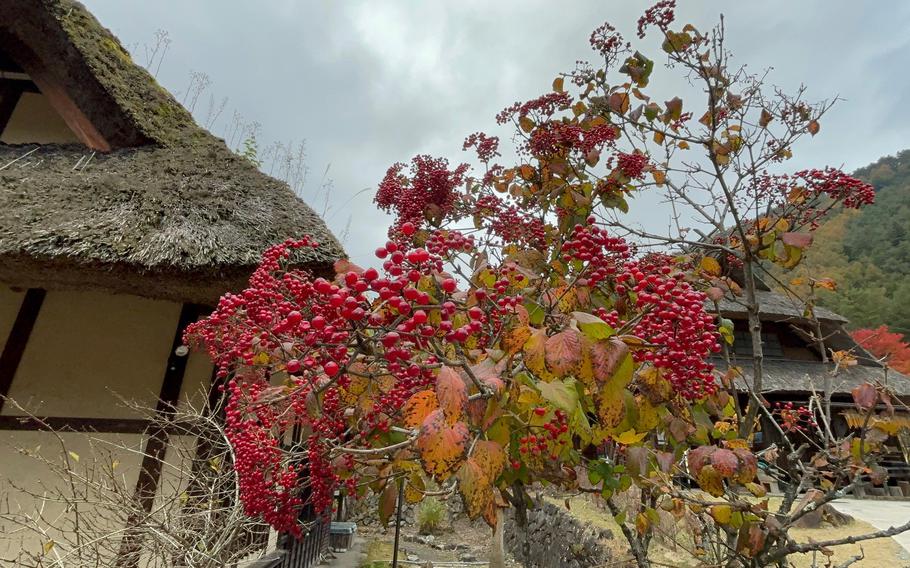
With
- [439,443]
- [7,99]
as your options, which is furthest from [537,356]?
[7,99]

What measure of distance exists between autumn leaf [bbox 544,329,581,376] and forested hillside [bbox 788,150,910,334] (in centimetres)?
2341

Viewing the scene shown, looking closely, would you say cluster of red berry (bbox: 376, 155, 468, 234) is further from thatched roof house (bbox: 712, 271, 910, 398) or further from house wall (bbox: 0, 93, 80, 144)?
thatched roof house (bbox: 712, 271, 910, 398)

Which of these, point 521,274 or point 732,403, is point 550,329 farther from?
point 732,403

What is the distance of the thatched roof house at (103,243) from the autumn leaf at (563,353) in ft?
6.70

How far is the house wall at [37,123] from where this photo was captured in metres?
3.93

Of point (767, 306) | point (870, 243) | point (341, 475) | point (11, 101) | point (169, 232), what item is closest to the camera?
point (341, 475)

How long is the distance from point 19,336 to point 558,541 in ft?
21.8

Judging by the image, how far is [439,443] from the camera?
3.03 feet

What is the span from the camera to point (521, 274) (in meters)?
1.67

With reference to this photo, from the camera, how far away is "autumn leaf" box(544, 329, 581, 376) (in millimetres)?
952

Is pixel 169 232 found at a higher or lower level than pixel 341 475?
higher

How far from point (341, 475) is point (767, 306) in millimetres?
12551

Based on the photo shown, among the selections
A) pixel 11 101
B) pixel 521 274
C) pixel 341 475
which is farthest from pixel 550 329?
pixel 11 101

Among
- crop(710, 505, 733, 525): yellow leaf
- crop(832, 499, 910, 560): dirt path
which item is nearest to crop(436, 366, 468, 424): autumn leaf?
crop(710, 505, 733, 525): yellow leaf
